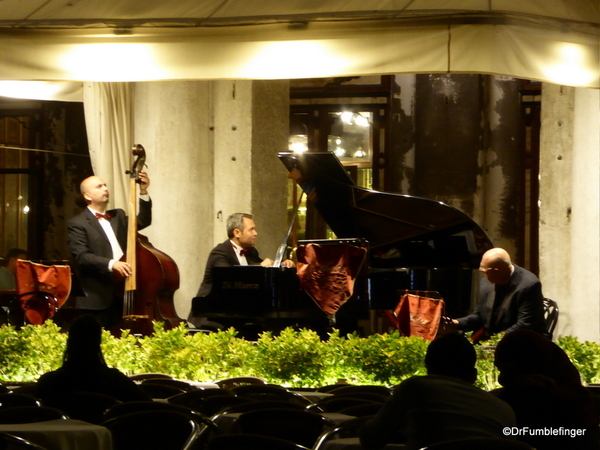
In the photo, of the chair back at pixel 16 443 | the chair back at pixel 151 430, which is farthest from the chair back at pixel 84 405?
the chair back at pixel 16 443

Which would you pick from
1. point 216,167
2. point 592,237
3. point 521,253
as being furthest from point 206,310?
point 521,253

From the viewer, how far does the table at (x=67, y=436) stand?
3.33 m

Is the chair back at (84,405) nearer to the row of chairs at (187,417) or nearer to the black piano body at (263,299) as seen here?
the row of chairs at (187,417)

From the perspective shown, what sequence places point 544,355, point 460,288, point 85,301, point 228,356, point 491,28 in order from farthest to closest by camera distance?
point 460,288
point 85,301
point 228,356
point 491,28
point 544,355

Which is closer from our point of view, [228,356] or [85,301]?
[228,356]

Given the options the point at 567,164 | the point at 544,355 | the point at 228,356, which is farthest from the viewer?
the point at 567,164

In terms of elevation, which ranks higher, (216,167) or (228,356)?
(216,167)

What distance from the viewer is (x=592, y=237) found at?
25.4 feet

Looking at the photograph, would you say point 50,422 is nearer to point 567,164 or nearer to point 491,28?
point 491,28

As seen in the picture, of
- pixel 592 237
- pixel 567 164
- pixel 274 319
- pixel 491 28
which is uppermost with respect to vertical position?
pixel 491 28

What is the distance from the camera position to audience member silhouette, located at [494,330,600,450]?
10.7 feet

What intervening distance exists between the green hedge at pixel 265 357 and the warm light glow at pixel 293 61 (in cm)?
160

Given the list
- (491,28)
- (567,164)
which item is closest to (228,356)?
(491,28)

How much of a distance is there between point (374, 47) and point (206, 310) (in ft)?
11.0
